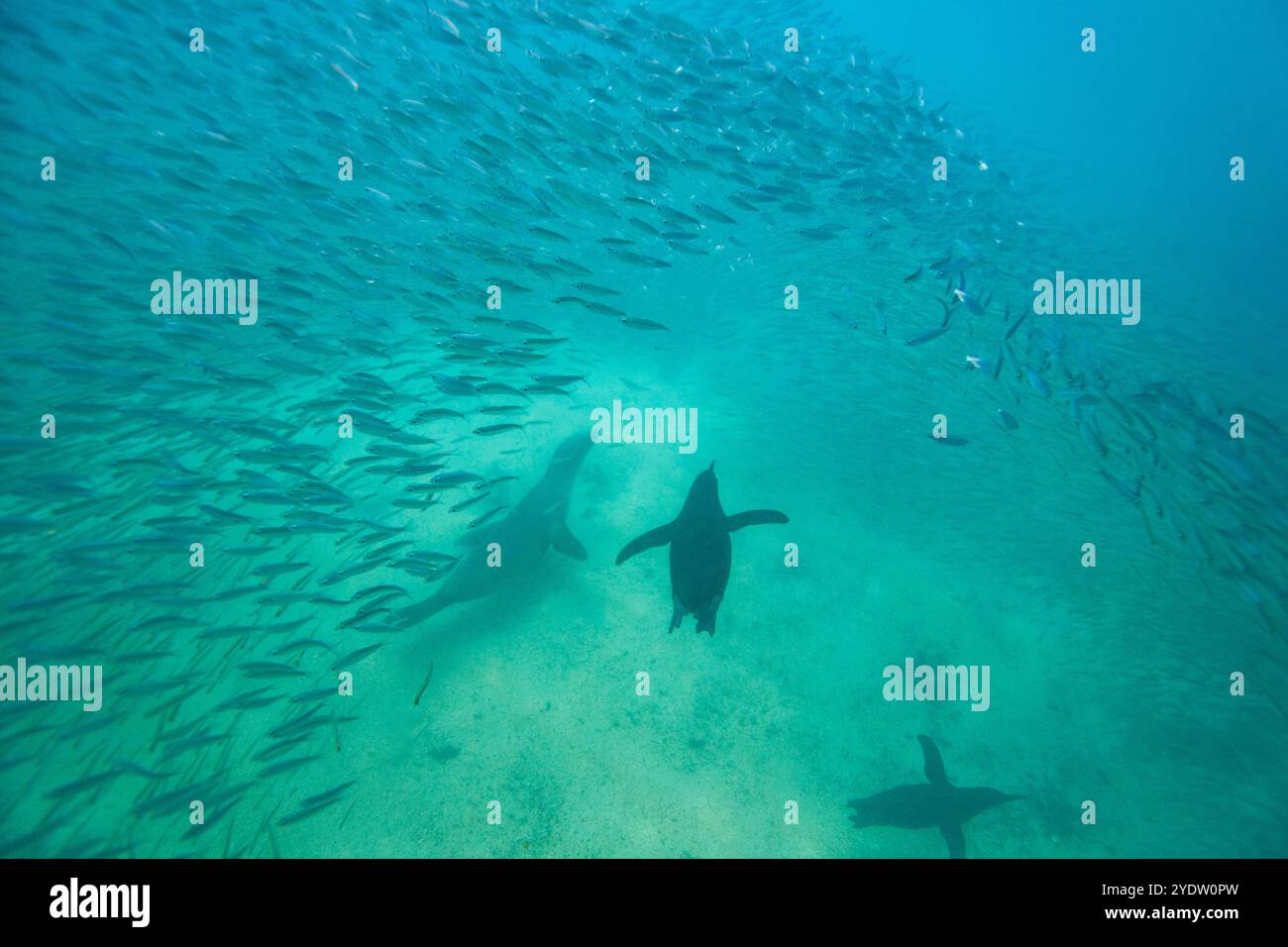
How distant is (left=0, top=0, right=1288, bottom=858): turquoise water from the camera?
587 cm

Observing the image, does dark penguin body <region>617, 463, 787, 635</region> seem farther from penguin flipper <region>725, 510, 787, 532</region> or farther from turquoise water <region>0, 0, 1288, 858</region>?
turquoise water <region>0, 0, 1288, 858</region>

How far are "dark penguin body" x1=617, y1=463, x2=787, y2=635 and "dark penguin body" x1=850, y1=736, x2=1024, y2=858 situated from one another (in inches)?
141

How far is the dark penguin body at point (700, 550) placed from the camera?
3904mm

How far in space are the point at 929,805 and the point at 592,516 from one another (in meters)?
6.00

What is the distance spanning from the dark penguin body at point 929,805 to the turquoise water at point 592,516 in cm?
60

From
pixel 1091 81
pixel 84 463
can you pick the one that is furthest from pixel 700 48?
pixel 1091 81

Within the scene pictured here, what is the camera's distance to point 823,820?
6.16m

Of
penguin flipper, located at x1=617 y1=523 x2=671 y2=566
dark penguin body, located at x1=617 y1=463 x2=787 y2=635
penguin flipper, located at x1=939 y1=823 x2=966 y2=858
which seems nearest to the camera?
dark penguin body, located at x1=617 y1=463 x2=787 y2=635

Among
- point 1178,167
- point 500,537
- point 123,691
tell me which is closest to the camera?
point 123,691

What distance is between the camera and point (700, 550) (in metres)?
4.06

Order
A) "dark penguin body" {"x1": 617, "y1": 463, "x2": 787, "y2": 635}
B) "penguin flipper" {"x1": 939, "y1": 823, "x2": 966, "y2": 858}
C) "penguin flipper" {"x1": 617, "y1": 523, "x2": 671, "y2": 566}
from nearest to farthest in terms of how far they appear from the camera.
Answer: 1. "dark penguin body" {"x1": 617, "y1": 463, "x2": 787, "y2": 635}
2. "penguin flipper" {"x1": 617, "y1": 523, "x2": 671, "y2": 566}
3. "penguin flipper" {"x1": 939, "y1": 823, "x2": 966, "y2": 858}

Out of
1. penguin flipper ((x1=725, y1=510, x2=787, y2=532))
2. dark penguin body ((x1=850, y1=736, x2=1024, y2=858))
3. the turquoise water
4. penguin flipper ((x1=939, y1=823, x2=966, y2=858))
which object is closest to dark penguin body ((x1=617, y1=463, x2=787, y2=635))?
penguin flipper ((x1=725, y1=510, x2=787, y2=532))
